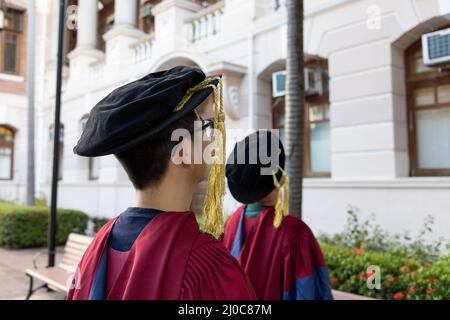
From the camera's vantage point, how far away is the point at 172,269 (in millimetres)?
1068

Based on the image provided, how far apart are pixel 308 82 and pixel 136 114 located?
19.8 ft

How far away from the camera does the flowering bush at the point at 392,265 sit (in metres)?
3.81

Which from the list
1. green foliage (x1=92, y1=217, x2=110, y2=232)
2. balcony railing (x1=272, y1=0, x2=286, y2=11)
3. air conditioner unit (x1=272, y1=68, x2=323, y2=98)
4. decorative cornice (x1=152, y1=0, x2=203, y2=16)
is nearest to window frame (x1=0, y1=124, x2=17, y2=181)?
green foliage (x1=92, y1=217, x2=110, y2=232)

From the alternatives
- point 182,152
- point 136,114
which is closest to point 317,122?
point 182,152

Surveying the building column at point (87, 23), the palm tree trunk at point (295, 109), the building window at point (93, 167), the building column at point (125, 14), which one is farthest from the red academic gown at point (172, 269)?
the building column at point (87, 23)

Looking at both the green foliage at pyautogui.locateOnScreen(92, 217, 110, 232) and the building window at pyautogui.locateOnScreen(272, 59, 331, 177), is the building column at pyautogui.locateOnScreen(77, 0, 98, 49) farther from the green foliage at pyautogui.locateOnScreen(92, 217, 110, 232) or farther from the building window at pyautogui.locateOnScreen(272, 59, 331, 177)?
the building window at pyautogui.locateOnScreen(272, 59, 331, 177)

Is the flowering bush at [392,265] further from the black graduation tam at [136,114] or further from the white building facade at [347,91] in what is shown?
the black graduation tam at [136,114]

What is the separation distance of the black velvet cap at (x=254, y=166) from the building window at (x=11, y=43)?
12753mm

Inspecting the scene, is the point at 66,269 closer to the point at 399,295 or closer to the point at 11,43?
the point at 399,295

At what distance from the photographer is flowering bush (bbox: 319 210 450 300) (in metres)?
3.81

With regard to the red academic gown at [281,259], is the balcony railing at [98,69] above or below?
above

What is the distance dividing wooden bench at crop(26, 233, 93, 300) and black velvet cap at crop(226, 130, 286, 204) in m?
2.66

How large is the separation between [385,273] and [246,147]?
2.68 m
